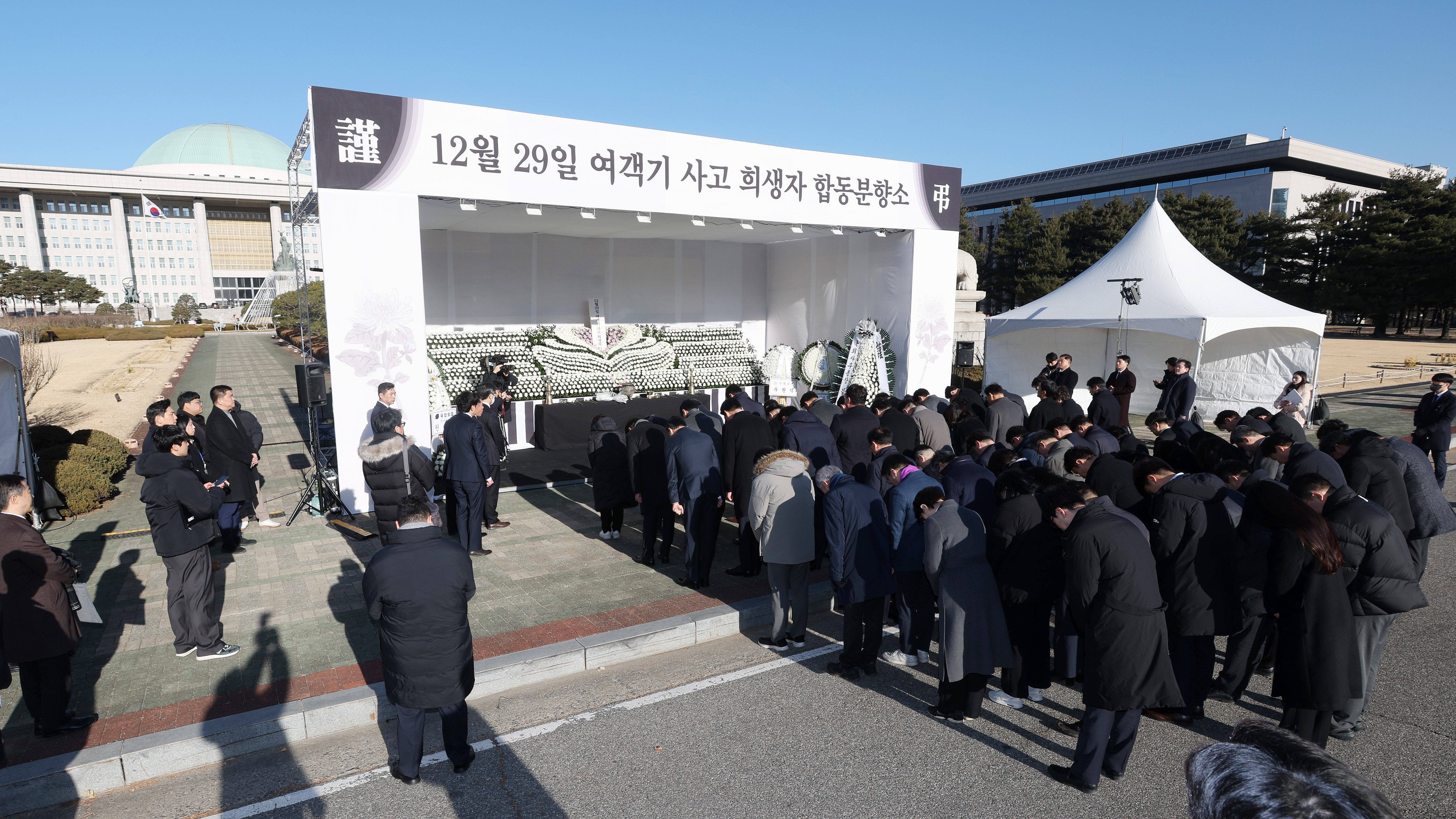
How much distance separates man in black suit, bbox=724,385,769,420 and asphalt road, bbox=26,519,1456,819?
2.76 metres

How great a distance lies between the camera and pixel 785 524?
5367mm

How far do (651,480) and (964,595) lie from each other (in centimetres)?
353

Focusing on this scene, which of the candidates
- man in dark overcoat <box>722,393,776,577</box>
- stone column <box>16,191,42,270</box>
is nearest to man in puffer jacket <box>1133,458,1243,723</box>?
man in dark overcoat <box>722,393,776,577</box>

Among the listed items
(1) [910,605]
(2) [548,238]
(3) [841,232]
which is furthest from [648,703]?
(2) [548,238]

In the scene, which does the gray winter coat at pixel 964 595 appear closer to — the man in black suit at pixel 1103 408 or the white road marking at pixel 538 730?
the white road marking at pixel 538 730

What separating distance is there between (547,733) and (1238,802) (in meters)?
4.11

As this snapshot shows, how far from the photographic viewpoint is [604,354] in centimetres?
1434

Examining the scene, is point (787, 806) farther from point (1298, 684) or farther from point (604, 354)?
point (604, 354)

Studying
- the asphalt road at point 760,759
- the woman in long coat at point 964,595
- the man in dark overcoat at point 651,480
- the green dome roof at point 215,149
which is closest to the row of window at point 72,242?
the green dome roof at point 215,149

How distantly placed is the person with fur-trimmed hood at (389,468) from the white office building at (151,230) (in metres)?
72.8

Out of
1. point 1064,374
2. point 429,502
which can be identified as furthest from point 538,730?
point 1064,374

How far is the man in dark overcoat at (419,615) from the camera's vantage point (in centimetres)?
366

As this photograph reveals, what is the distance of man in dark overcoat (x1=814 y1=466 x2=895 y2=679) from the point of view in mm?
4918

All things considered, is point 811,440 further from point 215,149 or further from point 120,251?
point 215,149
